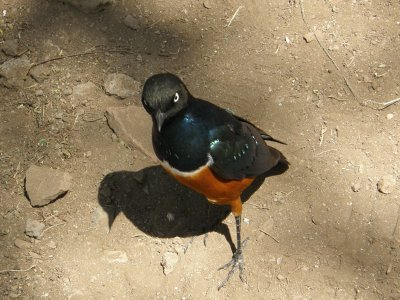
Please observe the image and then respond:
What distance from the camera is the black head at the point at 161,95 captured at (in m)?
4.04

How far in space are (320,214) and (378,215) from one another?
1.57ft

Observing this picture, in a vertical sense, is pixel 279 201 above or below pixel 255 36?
below

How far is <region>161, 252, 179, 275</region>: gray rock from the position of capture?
5062 mm

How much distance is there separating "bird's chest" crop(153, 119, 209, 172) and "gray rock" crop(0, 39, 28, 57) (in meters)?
2.35

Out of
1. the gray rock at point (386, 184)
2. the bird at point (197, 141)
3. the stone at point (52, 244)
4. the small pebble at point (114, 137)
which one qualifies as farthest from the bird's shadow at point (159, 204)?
the gray rock at point (386, 184)

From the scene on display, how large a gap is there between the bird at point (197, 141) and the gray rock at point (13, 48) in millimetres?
2288

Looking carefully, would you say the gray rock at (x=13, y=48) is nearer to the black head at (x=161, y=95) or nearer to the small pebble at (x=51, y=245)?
the small pebble at (x=51, y=245)

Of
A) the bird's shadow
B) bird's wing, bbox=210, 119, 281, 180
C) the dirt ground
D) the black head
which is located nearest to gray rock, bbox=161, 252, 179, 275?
the dirt ground

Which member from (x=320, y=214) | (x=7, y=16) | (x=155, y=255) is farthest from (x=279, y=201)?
(x=7, y=16)

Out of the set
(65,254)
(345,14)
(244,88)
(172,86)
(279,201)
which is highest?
(172,86)

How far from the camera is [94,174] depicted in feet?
17.9

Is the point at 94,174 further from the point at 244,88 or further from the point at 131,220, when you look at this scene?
the point at 244,88

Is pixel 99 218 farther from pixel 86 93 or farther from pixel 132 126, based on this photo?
pixel 86 93

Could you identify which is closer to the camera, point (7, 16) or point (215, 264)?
point (215, 264)
